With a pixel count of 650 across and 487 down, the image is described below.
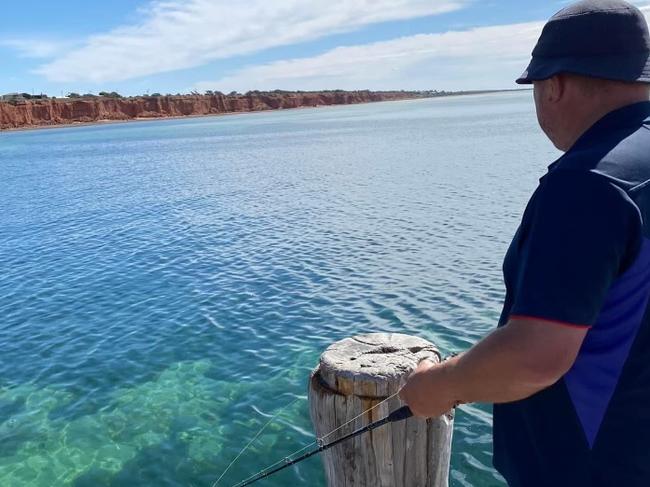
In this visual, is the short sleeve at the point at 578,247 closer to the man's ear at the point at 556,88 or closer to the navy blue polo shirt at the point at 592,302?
the navy blue polo shirt at the point at 592,302

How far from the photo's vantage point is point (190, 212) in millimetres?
28078

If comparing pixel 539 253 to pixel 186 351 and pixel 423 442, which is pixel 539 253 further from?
pixel 186 351

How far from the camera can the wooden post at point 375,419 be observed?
413 centimetres

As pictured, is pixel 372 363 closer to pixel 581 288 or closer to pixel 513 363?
pixel 513 363

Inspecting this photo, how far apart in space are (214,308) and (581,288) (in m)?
12.8

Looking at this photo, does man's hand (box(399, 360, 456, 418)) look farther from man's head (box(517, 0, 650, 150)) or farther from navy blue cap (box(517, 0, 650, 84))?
navy blue cap (box(517, 0, 650, 84))

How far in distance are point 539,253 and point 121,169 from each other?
53080 mm

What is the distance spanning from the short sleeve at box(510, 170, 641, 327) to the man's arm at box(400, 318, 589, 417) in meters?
0.06

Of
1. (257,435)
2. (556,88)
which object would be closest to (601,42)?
(556,88)

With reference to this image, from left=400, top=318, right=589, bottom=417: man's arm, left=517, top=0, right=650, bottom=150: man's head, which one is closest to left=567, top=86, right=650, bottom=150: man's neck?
left=517, top=0, right=650, bottom=150: man's head

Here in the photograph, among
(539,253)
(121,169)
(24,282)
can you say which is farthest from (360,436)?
(121,169)

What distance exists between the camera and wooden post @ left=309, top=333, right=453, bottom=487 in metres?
4.13

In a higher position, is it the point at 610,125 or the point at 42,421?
the point at 610,125

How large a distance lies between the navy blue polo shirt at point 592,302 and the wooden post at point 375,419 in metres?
1.53
